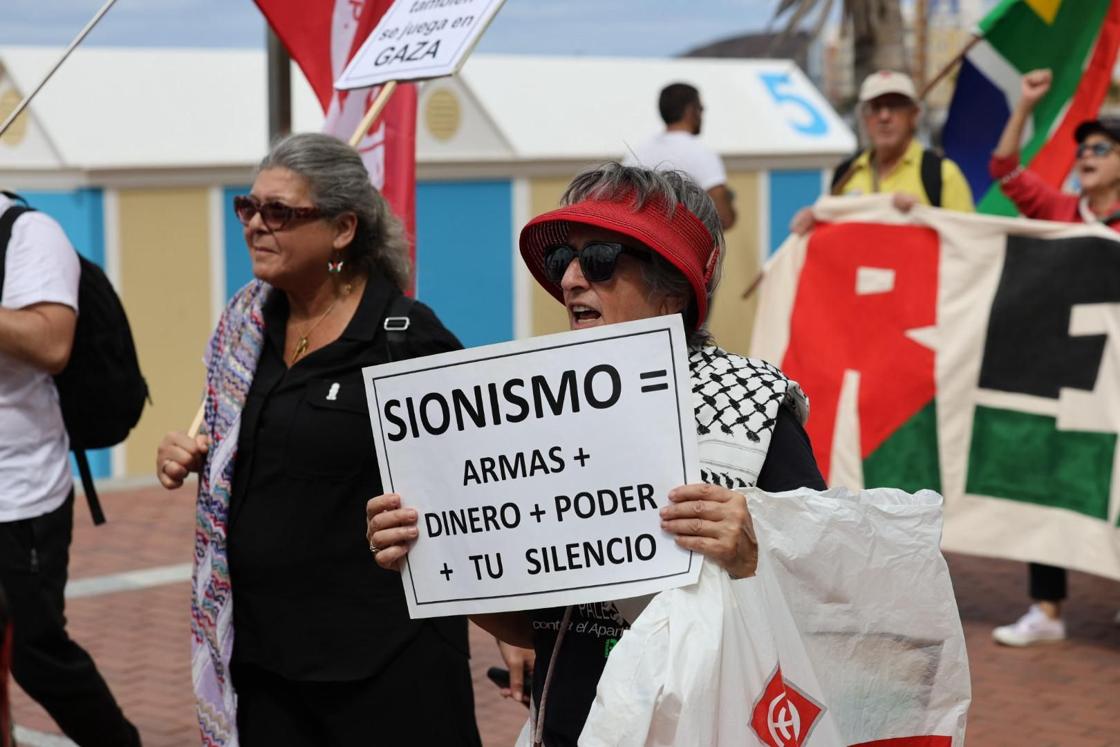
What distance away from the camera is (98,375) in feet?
14.5

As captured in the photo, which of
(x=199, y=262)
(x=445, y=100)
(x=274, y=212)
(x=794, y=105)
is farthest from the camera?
(x=794, y=105)

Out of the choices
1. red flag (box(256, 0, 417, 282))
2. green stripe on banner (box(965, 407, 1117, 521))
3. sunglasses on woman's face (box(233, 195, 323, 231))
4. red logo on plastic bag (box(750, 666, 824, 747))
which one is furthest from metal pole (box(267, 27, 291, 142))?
red logo on plastic bag (box(750, 666, 824, 747))

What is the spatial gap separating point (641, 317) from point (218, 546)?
1373 mm

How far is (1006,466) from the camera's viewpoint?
22.0ft

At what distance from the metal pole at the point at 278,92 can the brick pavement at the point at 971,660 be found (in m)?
2.24

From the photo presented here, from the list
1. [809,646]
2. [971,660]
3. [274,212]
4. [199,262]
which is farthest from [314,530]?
[199,262]

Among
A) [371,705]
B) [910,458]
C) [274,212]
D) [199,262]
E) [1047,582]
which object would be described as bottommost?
[1047,582]

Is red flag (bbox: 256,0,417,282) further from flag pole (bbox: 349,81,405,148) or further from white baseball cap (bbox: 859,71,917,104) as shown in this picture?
white baseball cap (bbox: 859,71,917,104)

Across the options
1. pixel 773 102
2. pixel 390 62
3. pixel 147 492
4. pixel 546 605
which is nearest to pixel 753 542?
pixel 546 605

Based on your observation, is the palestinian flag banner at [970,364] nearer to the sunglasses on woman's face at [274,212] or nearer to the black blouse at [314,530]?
the black blouse at [314,530]

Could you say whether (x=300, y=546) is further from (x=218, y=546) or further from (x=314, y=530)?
(x=218, y=546)

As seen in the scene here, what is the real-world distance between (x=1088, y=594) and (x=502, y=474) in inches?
227

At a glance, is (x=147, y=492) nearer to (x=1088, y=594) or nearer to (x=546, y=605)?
(x=1088, y=594)

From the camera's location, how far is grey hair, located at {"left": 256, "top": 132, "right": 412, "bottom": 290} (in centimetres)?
378
